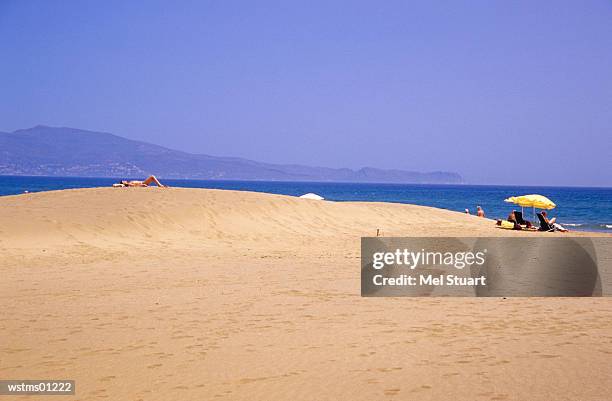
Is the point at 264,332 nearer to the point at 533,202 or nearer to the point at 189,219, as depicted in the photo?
the point at 189,219

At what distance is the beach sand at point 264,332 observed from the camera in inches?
216

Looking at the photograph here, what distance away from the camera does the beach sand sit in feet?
18.0

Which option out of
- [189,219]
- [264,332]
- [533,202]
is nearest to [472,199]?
[533,202]

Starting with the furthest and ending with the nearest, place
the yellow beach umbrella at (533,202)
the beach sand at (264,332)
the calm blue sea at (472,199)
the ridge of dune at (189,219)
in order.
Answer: the calm blue sea at (472,199) < the yellow beach umbrella at (533,202) < the ridge of dune at (189,219) < the beach sand at (264,332)

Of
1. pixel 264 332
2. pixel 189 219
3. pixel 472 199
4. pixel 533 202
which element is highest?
pixel 533 202

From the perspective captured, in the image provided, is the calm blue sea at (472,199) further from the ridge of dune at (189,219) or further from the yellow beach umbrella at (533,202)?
the ridge of dune at (189,219)

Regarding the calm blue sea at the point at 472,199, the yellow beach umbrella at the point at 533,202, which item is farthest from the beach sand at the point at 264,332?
the calm blue sea at the point at 472,199

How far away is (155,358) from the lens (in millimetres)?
6180

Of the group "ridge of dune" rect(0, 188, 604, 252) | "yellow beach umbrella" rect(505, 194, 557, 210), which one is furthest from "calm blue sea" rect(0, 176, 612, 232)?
"ridge of dune" rect(0, 188, 604, 252)

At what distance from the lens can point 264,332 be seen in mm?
7266

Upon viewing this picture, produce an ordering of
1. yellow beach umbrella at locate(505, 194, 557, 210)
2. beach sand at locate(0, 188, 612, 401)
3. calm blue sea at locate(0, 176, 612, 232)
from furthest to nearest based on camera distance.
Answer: calm blue sea at locate(0, 176, 612, 232), yellow beach umbrella at locate(505, 194, 557, 210), beach sand at locate(0, 188, 612, 401)

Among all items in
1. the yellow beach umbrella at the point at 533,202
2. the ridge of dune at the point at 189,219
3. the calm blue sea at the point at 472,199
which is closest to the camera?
the ridge of dune at the point at 189,219

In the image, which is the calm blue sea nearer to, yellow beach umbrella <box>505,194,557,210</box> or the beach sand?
yellow beach umbrella <box>505,194,557,210</box>

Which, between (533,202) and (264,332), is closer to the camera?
(264,332)
